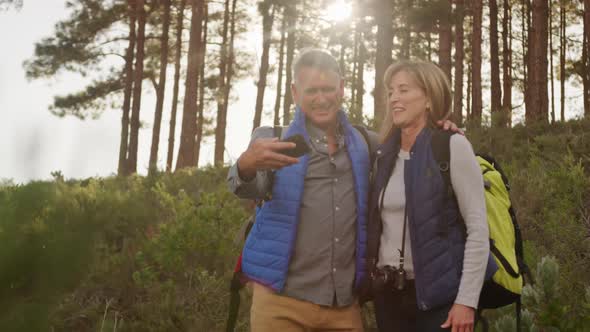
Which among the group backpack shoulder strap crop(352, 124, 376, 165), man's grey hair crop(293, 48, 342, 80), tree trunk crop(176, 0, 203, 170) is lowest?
backpack shoulder strap crop(352, 124, 376, 165)

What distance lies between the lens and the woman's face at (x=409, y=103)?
252 cm

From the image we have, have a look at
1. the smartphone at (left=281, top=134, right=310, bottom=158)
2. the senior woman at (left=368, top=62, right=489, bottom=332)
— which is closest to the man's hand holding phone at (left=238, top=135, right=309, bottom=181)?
the smartphone at (left=281, top=134, right=310, bottom=158)

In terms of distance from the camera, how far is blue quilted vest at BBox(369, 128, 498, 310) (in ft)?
7.27

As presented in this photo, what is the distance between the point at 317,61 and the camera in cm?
274

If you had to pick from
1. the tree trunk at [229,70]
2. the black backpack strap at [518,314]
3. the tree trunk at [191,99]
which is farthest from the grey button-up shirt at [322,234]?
the tree trunk at [229,70]

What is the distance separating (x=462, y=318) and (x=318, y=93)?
1.29 metres

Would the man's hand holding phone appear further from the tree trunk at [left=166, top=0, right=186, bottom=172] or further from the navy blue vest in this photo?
the tree trunk at [left=166, top=0, right=186, bottom=172]

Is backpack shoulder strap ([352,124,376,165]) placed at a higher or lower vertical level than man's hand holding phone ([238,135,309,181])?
higher

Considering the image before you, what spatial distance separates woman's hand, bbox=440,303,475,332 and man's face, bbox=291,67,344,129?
1.13 meters

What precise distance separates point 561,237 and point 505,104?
16.5 metres

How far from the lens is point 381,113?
10.5 m

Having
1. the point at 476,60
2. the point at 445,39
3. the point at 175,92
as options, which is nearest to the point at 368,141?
the point at 445,39

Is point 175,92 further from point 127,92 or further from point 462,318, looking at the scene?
point 462,318

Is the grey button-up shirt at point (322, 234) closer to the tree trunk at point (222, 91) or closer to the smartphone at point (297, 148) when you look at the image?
the smartphone at point (297, 148)
